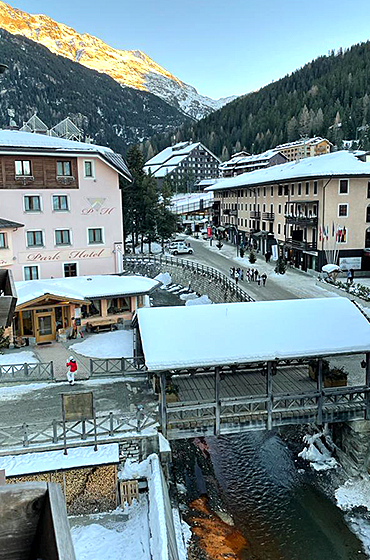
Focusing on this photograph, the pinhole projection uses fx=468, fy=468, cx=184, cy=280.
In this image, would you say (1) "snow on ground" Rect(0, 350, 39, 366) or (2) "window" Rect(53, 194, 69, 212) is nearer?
(1) "snow on ground" Rect(0, 350, 39, 366)

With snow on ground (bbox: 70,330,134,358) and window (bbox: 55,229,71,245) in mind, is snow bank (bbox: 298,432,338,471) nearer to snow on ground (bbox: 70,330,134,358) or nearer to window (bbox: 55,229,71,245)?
snow on ground (bbox: 70,330,134,358)

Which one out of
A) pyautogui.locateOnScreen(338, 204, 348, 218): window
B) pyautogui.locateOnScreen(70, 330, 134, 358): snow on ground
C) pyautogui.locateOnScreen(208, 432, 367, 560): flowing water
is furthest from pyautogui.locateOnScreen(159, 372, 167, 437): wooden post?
pyautogui.locateOnScreen(338, 204, 348, 218): window

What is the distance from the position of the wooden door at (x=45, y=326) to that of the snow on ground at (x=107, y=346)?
2.47 meters

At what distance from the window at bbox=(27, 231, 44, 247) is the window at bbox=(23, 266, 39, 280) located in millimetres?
1644

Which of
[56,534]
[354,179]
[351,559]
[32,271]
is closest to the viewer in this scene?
[56,534]

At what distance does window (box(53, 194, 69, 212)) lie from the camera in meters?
33.8

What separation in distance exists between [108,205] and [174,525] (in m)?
25.3

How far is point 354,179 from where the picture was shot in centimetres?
4453

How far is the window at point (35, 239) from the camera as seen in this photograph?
33281 mm

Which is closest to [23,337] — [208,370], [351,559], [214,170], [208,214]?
[208,370]

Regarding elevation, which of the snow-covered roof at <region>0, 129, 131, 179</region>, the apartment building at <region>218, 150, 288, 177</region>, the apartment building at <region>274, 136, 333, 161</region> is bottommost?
the snow-covered roof at <region>0, 129, 131, 179</region>

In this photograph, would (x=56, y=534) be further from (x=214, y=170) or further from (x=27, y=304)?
(x=214, y=170)

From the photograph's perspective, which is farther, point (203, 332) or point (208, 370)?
point (208, 370)

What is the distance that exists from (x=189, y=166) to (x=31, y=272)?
124m
